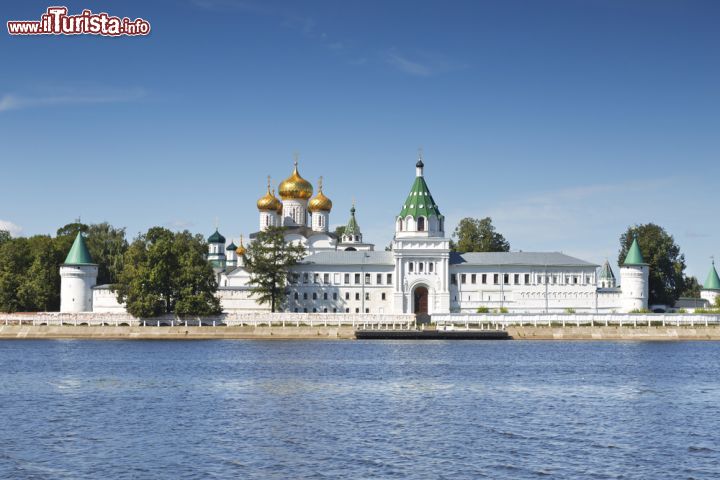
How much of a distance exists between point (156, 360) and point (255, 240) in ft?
97.6

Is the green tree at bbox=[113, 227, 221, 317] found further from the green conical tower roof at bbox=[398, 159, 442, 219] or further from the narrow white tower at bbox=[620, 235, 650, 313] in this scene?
the narrow white tower at bbox=[620, 235, 650, 313]

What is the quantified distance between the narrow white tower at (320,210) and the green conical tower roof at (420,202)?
474 inches

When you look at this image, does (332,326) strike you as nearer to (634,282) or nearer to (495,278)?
(495,278)

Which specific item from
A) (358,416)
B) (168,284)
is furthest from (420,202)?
(358,416)

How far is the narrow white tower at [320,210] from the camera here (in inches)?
3479

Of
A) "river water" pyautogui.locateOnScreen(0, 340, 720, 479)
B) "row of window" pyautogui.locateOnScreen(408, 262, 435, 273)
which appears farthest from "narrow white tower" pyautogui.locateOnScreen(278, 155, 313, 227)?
"river water" pyautogui.locateOnScreen(0, 340, 720, 479)

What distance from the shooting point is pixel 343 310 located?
78750mm

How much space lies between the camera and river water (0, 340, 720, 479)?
2181 centimetres

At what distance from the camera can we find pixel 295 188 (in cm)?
8756

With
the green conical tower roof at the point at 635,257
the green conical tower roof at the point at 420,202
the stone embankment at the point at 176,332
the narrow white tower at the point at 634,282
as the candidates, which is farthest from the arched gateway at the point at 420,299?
the green conical tower roof at the point at 635,257

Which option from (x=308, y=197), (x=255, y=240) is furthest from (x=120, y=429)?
(x=308, y=197)

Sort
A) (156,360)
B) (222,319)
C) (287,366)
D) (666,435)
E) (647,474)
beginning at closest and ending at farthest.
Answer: (647,474) < (666,435) < (287,366) < (156,360) < (222,319)

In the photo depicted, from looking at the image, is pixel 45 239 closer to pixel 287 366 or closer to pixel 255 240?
pixel 255 240

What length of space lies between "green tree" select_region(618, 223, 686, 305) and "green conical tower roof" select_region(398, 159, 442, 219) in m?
18.4
